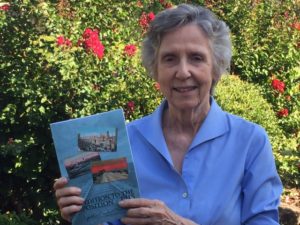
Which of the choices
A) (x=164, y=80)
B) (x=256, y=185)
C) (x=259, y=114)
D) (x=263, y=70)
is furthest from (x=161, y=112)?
(x=263, y=70)

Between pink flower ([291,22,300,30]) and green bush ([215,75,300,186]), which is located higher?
pink flower ([291,22,300,30])

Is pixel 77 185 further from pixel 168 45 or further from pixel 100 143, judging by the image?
pixel 168 45

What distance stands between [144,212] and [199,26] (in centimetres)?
80

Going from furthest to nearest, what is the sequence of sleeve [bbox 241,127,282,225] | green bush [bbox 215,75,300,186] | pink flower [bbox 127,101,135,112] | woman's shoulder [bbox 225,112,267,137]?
green bush [bbox 215,75,300,186] → pink flower [bbox 127,101,135,112] → woman's shoulder [bbox 225,112,267,137] → sleeve [bbox 241,127,282,225]

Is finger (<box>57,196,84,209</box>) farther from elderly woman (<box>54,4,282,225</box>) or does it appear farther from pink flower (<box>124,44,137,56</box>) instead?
pink flower (<box>124,44,137,56</box>)

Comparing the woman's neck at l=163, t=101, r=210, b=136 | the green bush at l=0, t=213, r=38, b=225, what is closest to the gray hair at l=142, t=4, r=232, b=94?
the woman's neck at l=163, t=101, r=210, b=136

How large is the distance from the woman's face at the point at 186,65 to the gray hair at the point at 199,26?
0.03 metres

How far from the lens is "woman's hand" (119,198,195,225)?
7.22ft

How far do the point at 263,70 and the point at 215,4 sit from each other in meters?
1.12

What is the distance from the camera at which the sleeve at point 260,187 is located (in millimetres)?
2404

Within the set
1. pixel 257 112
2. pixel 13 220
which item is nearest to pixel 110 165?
pixel 13 220

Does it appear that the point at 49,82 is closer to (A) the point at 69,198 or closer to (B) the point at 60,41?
(B) the point at 60,41

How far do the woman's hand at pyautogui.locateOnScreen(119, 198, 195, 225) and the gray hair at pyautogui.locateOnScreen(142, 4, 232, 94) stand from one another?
653 mm

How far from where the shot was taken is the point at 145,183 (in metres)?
2.53
